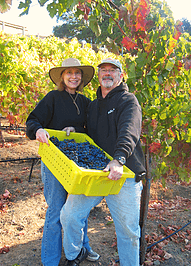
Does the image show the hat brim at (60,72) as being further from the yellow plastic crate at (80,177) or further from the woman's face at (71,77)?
the yellow plastic crate at (80,177)

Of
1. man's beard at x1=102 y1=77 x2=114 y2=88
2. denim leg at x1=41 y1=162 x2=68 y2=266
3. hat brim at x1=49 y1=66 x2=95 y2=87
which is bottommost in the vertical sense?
denim leg at x1=41 y1=162 x2=68 y2=266

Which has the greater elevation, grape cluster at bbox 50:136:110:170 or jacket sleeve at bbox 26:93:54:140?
jacket sleeve at bbox 26:93:54:140

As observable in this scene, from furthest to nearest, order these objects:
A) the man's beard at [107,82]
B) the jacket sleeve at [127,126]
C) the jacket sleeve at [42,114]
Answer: the jacket sleeve at [42,114] < the man's beard at [107,82] < the jacket sleeve at [127,126]

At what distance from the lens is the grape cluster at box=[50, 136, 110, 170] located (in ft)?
6.31

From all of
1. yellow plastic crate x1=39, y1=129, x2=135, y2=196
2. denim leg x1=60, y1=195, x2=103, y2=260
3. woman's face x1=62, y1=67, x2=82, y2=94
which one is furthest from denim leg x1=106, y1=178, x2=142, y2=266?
woman's face x1=62, y1=67, x2=82, y2=94

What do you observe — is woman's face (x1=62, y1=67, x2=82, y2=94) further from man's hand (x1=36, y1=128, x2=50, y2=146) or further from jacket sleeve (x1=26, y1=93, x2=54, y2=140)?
man's hand (x1=36, y1=128, x2=50, y2=146)

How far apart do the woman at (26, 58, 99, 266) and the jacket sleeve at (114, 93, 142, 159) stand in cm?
66

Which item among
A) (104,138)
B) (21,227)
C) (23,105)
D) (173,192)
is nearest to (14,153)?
(23,105)

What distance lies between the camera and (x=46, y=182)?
240 cm

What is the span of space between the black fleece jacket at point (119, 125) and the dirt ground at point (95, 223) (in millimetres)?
1400

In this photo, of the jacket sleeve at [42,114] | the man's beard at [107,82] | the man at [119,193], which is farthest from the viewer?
the jacket sleeve at [42,114]

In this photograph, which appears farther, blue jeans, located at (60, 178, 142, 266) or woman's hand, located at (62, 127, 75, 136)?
woman's hand, located at (62, 127, 75, 136)

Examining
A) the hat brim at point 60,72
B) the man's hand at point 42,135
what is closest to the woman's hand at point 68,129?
the man's hand at point 42,135

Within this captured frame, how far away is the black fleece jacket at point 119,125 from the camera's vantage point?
72.2 inches
